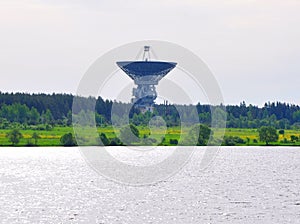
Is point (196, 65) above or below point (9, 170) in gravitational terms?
above

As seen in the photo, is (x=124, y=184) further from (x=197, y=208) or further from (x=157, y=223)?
(x=157, y=223)

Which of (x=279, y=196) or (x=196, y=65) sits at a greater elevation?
(x=196, y=65)

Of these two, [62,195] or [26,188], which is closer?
[62,195]

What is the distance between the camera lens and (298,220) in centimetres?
7419

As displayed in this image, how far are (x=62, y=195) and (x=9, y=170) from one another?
2387 inches

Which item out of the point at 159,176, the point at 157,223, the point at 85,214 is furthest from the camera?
the point at 159,176

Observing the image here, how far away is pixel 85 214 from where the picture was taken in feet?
261

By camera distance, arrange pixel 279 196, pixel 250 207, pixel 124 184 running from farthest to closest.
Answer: pixel 124 184, pixel 279 196, pixel 250 207

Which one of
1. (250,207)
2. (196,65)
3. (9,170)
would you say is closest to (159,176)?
(196,65)

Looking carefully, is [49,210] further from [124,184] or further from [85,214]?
[124,184]

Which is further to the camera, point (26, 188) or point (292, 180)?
point (292, 180)

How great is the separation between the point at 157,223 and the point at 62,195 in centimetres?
2947

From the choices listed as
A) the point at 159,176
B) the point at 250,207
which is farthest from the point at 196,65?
the point at 250,207

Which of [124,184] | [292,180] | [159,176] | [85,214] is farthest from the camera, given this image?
[159,176]
